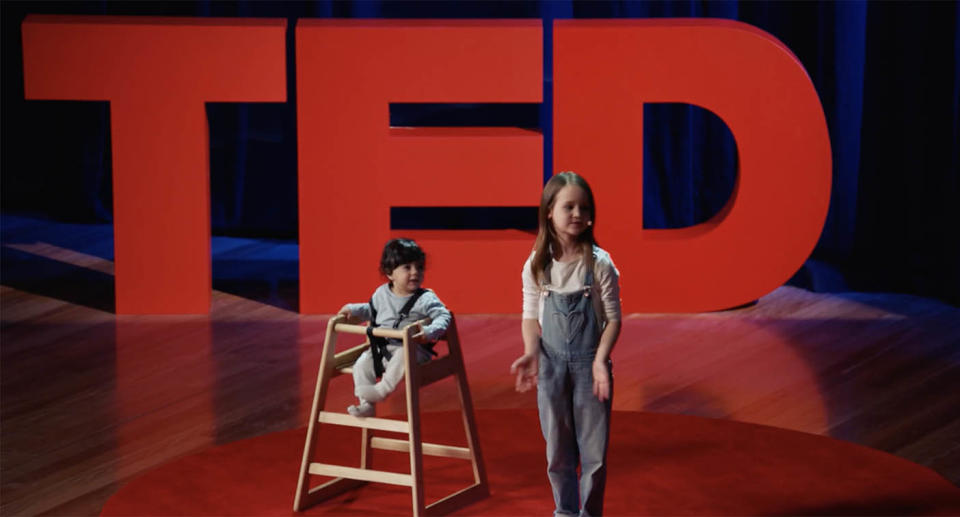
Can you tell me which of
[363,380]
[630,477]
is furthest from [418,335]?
[630,477]

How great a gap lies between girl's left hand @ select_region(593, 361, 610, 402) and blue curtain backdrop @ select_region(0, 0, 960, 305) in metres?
3.51

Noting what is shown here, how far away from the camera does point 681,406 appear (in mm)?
4297

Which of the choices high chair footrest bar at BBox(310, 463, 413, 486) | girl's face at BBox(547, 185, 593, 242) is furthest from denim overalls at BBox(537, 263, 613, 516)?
high chair footrest bar at BBox(310, 463, 413, 486)

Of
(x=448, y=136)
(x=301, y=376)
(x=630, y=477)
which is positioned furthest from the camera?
(x=448, y=136)

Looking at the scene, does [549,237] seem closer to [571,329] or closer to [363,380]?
[571,329]

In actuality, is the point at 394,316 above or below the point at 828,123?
below

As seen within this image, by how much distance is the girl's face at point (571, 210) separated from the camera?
288 cm

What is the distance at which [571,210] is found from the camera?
288 centimetres

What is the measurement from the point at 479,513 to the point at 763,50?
3093 mm

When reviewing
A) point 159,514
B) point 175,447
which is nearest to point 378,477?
point 159,514

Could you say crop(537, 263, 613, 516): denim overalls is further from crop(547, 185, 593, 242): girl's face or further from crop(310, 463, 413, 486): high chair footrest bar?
crop(310, 463, 413, 486): high chair footrest bar

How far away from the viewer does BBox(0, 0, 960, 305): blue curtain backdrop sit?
608 cm

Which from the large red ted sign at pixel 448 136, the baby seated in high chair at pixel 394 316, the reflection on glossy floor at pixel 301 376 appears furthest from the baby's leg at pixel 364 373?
the large red ted sign at pixel 448 136

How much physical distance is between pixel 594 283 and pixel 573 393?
0.86 feet
